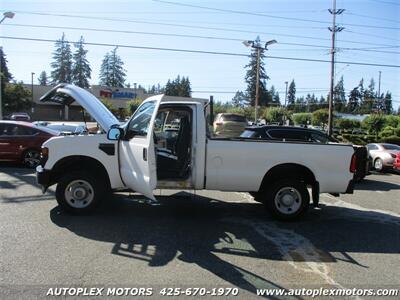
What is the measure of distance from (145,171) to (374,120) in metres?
46.6

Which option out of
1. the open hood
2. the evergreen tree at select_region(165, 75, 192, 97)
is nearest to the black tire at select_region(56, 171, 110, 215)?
the open hood

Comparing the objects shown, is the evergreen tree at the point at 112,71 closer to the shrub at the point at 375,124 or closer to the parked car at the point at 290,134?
the shrub at the point at 375,124

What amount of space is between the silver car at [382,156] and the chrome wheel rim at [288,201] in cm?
1231

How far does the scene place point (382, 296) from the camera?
472 centimetres

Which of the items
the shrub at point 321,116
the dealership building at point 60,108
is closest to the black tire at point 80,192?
the shrub at point 321,116

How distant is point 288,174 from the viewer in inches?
307

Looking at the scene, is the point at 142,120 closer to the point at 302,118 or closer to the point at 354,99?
the point at 302,118

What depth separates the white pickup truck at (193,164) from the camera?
748 cm

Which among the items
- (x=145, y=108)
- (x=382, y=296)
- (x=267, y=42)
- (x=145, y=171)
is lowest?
(x=382, y=296)

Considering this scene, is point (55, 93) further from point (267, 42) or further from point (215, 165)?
point (267, 42)

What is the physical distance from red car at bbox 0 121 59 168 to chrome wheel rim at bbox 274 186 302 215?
29.3ft

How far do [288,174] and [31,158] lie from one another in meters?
9.57

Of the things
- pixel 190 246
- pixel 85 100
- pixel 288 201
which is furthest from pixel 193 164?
pixel 85 100

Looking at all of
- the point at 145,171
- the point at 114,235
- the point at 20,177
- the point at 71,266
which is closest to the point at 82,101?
the point at 145,171
